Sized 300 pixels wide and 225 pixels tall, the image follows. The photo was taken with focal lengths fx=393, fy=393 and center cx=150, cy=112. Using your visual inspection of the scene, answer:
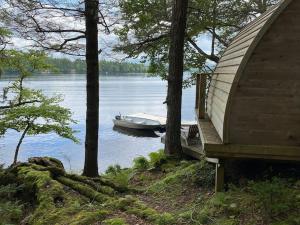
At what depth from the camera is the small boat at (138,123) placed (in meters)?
45.1

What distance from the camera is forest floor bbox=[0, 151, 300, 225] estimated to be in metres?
5.58

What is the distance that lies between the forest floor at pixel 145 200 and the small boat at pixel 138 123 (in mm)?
35643

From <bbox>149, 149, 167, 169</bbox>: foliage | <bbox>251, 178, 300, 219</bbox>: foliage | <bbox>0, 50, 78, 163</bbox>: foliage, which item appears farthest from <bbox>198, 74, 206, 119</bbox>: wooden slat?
<bbox>0, 50, 78, 163</bbox>: foliage

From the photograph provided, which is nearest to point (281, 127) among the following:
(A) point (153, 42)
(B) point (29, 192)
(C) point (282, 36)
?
(C) point (282, 36)

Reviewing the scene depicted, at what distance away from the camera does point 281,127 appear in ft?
21.3

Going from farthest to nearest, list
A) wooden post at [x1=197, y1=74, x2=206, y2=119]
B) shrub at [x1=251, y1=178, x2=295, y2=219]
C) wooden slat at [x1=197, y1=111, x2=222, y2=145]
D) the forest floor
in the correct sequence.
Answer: wooden post at [x1=197, y1=74, x2=206, y2=119], wooden slat at [x1=197, y1=111, x2=222, y2=145], the forest floor, shrub at [x1=251, y1=178, x2=295, y2=219]

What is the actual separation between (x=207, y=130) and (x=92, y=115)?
4.45 metres

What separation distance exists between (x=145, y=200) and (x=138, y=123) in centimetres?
3752

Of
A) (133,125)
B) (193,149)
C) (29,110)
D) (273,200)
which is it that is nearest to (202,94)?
(193,149)

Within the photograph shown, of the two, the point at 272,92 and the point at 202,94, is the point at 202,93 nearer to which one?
the point at 202,94

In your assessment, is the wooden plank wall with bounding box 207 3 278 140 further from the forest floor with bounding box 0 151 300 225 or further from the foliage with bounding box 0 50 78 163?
the foliage with bounding box 0 50 78 163

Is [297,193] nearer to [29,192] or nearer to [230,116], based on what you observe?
[230,116]

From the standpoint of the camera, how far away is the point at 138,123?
45406 mm

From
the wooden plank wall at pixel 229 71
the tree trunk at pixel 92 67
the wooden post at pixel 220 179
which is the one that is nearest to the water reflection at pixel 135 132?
the tree trunk at pixel 92 67
